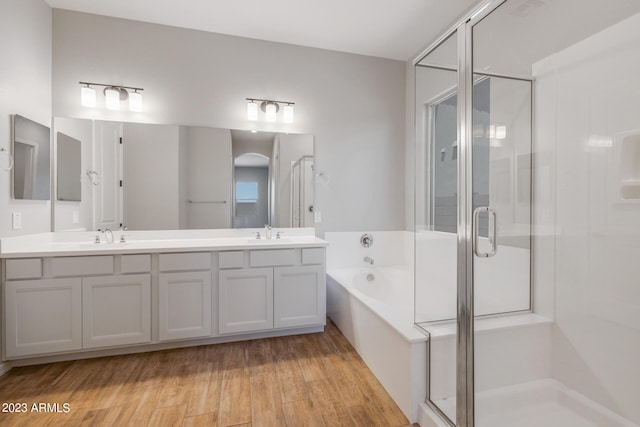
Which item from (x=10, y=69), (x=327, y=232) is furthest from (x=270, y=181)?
(x=10, y=69)

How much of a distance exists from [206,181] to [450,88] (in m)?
2.14

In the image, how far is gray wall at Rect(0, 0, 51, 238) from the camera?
1981 millimetres

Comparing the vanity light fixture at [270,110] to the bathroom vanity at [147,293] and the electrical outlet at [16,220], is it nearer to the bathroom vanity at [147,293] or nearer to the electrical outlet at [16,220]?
the bathroom vanity at [147,293]

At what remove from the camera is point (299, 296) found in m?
2.58

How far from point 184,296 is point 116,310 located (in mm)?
452

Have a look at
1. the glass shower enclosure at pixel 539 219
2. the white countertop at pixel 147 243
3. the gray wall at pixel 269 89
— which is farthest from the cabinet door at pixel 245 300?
the glass shower enclosure at pixel 539 219

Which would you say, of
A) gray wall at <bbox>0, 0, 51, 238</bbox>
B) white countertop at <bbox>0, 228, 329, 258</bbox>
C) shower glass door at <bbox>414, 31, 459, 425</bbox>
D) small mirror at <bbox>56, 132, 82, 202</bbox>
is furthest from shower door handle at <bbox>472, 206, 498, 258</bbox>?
small mirror at <bbox>56, 132, 82, 202</bbox>

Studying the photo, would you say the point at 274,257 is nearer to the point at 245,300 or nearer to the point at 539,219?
the point at 245,300

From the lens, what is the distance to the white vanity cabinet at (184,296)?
2277mm

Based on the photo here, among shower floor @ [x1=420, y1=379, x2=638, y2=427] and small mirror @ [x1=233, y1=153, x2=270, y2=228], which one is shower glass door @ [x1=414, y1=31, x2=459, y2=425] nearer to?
shower floor @ [x1=420, y1=379, x2=638, y2=427]

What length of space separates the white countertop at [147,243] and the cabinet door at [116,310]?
0.22 metres

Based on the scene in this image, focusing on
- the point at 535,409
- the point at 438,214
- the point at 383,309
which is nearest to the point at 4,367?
the point at 383,309

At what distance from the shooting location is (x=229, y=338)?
2.49 m

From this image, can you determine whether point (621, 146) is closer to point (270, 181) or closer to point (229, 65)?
point (270, 181)
